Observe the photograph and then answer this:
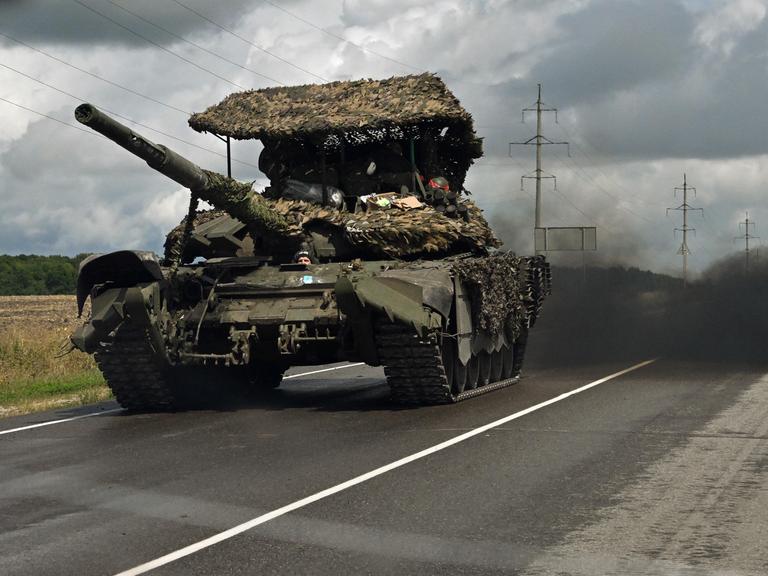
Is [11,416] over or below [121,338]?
below

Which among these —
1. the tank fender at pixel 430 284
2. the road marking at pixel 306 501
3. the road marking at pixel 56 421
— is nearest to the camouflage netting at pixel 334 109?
the tank fender at pixel 430 284

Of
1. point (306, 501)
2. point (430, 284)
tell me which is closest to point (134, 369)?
point (430, 284)

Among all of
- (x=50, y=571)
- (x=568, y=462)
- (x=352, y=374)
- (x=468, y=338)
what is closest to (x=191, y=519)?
(x=50, y=571)

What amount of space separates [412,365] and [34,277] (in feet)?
237

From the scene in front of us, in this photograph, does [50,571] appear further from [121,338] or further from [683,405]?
[683,405]

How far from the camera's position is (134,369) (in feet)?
50.0

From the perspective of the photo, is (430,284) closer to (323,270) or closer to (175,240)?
(323,270)

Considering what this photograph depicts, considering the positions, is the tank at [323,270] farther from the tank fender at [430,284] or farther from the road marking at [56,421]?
the road marking at [56,421]

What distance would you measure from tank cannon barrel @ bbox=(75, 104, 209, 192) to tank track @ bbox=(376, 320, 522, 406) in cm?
262

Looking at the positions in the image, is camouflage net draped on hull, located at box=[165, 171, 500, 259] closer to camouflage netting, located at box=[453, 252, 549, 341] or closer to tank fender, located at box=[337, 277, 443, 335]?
camouflage netting, located at box=[453, 252, 549, 341]

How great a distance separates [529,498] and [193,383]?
803 centimetres

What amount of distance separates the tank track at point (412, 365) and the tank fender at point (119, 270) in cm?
284

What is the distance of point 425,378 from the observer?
1489cm

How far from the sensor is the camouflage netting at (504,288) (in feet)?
53.1
